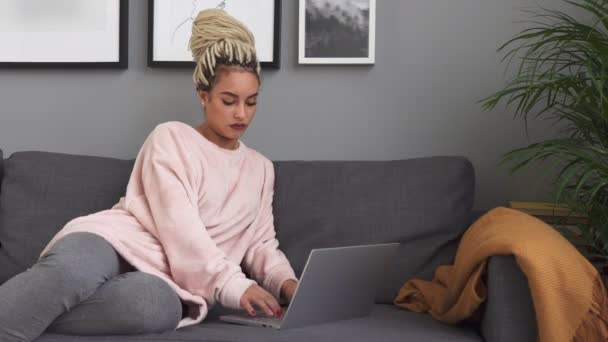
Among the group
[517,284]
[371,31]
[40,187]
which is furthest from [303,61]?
[517,284]

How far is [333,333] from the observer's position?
6.04 feet

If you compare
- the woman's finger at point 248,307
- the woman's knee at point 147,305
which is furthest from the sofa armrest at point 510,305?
the woman's knee at point 147,305

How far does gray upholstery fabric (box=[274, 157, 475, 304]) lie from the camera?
7.54ft

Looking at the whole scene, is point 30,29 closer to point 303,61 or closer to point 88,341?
point 303,61

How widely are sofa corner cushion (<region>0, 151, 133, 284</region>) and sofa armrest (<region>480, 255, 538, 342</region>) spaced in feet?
3.72

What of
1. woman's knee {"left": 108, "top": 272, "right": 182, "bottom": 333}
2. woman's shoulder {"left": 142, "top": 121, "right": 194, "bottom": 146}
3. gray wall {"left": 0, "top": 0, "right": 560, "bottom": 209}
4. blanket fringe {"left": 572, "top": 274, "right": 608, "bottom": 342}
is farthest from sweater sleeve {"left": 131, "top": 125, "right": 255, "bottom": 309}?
blanket fringe {"left": 572, "top": 274, "right": 608, "bottom": 342}

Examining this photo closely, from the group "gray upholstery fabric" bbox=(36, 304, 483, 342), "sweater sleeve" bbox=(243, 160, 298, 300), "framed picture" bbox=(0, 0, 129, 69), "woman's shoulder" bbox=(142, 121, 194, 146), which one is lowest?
"gray upholstery fabric" bbox=(36, 304, 483, 342)

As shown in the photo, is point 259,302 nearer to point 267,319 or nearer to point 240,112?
point 267,319

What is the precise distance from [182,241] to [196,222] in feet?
0.20

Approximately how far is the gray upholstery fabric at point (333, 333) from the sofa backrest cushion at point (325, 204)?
0.94ft

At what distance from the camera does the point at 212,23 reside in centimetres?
231

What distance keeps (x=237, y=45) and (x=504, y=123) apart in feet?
3.08

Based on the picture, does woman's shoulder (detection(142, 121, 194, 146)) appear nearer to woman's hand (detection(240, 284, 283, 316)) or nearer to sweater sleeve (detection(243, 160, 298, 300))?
sweater sleeve (detection(243, 160, 298, 300))

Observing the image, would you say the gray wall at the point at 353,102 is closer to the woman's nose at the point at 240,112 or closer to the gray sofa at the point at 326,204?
the gray sofa at the point at 326,204
